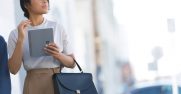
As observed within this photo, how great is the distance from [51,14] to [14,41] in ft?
4.74

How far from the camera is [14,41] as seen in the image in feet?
5.37

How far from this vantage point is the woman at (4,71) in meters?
1.50

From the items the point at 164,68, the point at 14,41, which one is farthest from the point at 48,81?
the point at 164,68

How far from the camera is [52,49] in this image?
1.57 m

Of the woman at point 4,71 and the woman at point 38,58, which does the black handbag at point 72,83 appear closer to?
the woman at point 38,58

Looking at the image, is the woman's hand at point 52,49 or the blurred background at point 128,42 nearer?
the woman's hand at point 52,49

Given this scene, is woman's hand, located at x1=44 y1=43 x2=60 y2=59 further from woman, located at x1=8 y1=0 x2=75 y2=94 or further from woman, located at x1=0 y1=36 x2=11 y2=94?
woman, located at x1=0 y1=36 x2=11 y2=94

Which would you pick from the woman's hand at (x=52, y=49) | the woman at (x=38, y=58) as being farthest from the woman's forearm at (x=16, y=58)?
the woman's hand at (x=52, y=49)

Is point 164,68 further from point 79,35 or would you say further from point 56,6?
point 56,6

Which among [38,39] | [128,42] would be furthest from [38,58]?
[128,42]

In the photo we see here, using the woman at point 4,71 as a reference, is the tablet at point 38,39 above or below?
above

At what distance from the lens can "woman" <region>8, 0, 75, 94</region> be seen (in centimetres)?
158

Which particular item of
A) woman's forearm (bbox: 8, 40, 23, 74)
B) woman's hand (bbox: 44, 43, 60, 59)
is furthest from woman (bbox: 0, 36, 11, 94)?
woman's hand (bbox: 44, 43, 60, 59)

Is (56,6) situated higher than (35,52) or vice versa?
(56,6)
